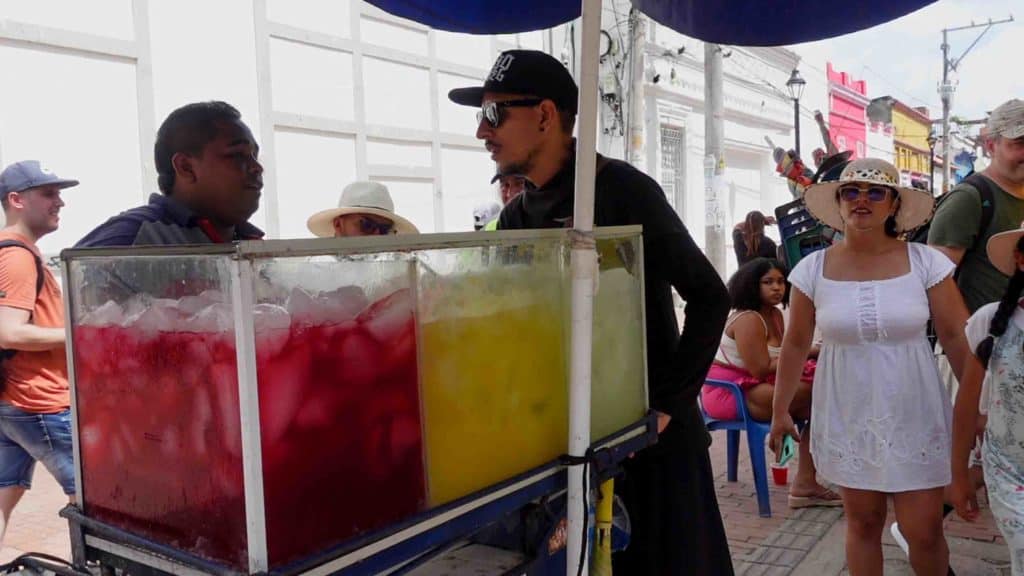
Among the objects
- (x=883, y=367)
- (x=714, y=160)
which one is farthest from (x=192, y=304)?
(x=714, y=160)

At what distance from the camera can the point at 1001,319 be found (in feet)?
7.98

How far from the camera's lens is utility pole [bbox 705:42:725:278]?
40.4 ft

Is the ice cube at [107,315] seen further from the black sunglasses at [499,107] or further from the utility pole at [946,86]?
the utility pole at [946,86]

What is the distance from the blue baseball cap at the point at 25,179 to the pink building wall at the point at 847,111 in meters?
23.0

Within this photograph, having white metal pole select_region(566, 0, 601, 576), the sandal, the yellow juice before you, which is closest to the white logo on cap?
white metal pole select_region(566, 0, 601, 576)

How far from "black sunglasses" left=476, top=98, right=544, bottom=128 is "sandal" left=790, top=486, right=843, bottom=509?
3247 mm

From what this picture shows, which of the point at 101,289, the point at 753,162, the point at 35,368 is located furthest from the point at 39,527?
the point at 753,162

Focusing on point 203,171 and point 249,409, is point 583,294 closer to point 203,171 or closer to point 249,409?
point 249,409

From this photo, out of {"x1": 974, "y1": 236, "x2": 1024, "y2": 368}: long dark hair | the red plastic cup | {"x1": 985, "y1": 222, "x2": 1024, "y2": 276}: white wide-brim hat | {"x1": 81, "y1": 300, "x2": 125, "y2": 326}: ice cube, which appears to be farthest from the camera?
the red plastic cup

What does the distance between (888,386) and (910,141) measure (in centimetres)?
4182

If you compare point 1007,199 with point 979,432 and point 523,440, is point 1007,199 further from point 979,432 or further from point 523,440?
point 523,440

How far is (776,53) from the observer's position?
19031 millimetres

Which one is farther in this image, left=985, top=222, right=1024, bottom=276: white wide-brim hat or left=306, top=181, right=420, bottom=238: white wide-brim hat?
left=306, top=181, right=420, bottom=238: white wide-brim hat

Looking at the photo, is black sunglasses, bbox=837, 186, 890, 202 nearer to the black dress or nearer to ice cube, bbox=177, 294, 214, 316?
the black dress
